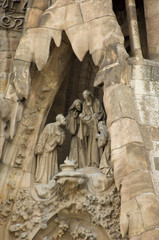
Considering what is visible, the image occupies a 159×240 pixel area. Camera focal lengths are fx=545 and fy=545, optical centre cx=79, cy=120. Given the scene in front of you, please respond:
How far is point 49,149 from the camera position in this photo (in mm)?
8758

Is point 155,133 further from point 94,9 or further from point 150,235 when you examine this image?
point 94,9

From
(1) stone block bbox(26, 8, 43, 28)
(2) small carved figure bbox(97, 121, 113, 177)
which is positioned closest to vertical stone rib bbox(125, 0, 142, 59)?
(2) small carved figure bbox(97, 121, 113, 177)

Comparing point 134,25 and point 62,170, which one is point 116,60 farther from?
point 62,170

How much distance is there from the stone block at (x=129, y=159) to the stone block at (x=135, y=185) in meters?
0.08

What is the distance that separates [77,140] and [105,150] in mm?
869

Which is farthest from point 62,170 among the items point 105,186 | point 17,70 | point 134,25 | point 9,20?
point 9,20

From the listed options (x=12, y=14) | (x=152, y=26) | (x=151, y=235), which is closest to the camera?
(x=151, y=235)

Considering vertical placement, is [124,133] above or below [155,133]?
below

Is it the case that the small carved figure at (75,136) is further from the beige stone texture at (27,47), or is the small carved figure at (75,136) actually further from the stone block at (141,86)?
the stone block at (141,86)

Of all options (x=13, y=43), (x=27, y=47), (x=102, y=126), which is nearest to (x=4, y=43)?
(x=13, y=43)

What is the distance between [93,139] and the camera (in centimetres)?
875

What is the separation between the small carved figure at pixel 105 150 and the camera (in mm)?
7959

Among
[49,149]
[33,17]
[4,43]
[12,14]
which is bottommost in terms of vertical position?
[49,149]

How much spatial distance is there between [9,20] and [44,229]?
13.7ft
